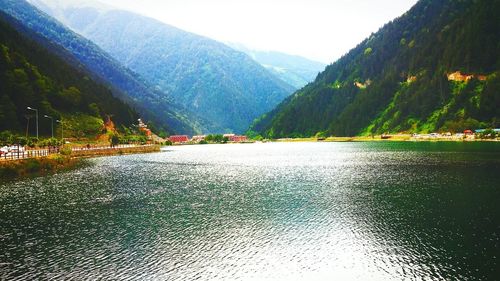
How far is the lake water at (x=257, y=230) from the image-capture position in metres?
29.0

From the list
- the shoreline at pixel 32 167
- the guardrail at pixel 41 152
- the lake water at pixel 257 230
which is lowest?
the lake water at pixel 257 230

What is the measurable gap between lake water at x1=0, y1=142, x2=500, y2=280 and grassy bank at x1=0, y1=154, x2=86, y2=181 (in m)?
14.3

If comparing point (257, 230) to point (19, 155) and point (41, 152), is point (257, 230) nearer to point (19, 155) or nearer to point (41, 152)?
point (19, 155)

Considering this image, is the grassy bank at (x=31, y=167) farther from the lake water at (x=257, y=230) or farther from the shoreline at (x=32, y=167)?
the lake water at (x=257, y=230)

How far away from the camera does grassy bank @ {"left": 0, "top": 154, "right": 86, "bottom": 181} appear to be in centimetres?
8338

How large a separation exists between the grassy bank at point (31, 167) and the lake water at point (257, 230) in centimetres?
1433

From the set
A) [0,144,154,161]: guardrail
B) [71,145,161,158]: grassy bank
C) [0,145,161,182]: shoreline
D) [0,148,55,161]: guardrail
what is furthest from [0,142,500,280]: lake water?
[71,145,161,158]: grassy bank

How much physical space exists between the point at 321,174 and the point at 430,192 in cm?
3173

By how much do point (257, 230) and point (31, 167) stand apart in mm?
75578

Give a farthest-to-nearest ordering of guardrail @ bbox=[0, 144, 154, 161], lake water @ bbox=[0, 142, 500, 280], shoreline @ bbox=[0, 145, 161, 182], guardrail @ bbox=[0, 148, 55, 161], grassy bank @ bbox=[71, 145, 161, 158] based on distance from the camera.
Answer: grassy bank @ bbox=[71, 145, 161, 158] → guardrail @ bbox=[0, 144, 154, 161] → guardrail @ bbox=[0, 148, 55, 161] → shoreline @ bbox=[0, 145, 161, 182] → lake water @ bbox=[0, 142, 500, 280]

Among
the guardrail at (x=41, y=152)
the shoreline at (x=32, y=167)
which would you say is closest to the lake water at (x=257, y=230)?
the shoreline at (x=32, y=167)

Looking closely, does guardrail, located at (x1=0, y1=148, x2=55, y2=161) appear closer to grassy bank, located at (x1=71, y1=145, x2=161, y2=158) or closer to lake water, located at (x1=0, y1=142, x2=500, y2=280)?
lake water, located at (x1=0, y1=142, x2=500, y2=280)

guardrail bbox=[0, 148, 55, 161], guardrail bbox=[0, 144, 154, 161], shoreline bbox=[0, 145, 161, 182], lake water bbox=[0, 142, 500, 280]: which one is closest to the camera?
lake water bbox=[0, 142, 500, 280]

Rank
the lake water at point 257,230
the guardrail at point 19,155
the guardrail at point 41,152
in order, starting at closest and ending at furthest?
1. the lake water at point 257,230
2. the guardrail at point 19,155
3. the guardrail at point 41,152
